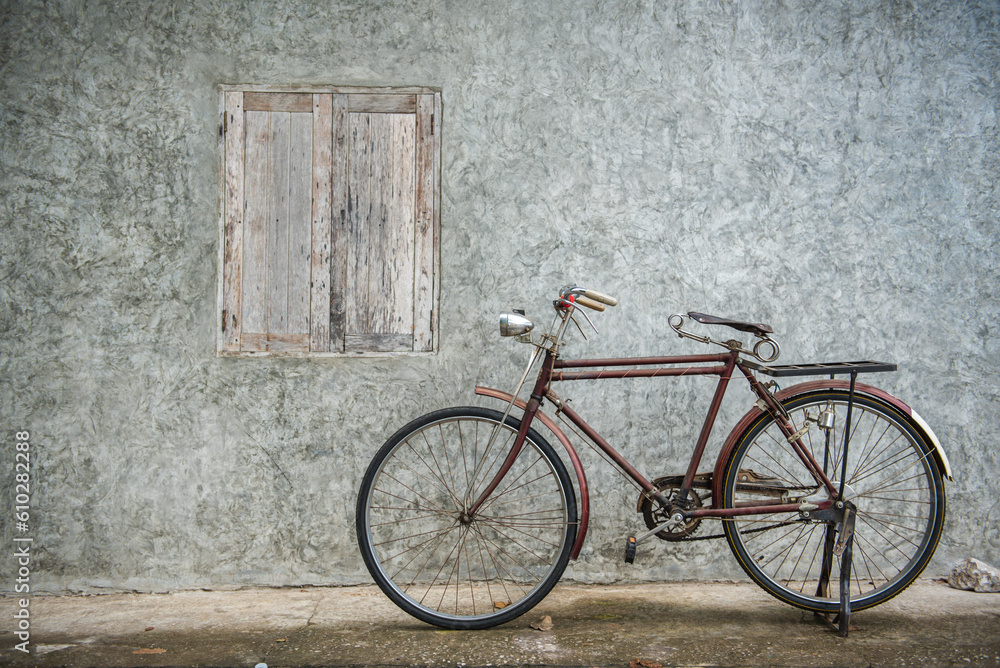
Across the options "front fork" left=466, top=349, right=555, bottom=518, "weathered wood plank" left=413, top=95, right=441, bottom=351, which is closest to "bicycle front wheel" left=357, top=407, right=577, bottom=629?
"front fork" left=466, top=349, right=555, bottom=518

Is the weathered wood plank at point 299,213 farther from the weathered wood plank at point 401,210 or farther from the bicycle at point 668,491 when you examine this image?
the bicycle at point 668,491

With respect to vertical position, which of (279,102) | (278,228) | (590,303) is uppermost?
(279,102)

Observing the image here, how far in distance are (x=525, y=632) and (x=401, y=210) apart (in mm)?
2122

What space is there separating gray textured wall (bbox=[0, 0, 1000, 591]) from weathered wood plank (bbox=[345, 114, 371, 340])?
9.4 inches

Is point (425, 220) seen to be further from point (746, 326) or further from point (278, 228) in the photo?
point (746, 326)

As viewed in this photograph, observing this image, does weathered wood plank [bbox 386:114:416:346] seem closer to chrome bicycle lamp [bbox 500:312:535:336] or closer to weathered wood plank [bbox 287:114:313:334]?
weathered wood plank [bbox 287:114:313:334]

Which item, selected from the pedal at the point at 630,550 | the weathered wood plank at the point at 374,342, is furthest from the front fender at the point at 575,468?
the weathered wood plank at the point at 374,342

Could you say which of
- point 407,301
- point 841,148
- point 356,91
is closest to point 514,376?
point 407,301

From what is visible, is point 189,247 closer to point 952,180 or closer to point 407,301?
point 407,301

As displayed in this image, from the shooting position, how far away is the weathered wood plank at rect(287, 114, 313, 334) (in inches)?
140

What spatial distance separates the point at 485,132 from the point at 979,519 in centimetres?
328

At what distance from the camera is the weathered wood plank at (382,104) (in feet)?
11.6

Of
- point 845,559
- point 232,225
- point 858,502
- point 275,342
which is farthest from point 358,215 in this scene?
point 858,502

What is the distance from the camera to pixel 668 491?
122 inches
